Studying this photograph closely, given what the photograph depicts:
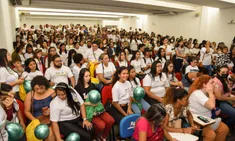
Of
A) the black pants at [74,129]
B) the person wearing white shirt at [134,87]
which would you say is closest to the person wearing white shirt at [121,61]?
the person wearing white shirt at [134,87]

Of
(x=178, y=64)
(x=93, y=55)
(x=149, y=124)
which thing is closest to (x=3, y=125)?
(x=149, y=124)

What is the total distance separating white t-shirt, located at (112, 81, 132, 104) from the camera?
288 centimetres

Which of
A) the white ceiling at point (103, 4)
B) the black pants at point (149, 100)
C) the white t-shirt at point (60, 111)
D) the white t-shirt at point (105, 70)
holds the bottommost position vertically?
the black pants at point (149, 100)

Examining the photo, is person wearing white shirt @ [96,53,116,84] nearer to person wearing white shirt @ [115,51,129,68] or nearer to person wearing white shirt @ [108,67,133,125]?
person wearing white shirt @ [115,51,129,68]

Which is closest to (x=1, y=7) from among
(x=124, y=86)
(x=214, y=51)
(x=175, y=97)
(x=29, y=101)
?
(x=29, y=101)

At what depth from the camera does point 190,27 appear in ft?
35.3

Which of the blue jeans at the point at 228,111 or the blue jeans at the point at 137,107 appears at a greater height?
the blue jeans at the point at 137,107

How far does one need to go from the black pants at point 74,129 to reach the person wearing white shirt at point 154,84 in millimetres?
1271

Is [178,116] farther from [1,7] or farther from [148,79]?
[1,7]

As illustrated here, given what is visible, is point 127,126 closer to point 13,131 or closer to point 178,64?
point 13,131

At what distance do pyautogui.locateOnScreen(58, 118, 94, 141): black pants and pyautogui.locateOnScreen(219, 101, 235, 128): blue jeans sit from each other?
222cm

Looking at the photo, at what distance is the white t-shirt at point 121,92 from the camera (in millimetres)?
2877

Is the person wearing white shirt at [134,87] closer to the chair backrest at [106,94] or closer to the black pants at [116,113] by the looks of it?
the black pants at [116,113]

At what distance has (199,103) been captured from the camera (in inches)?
103
